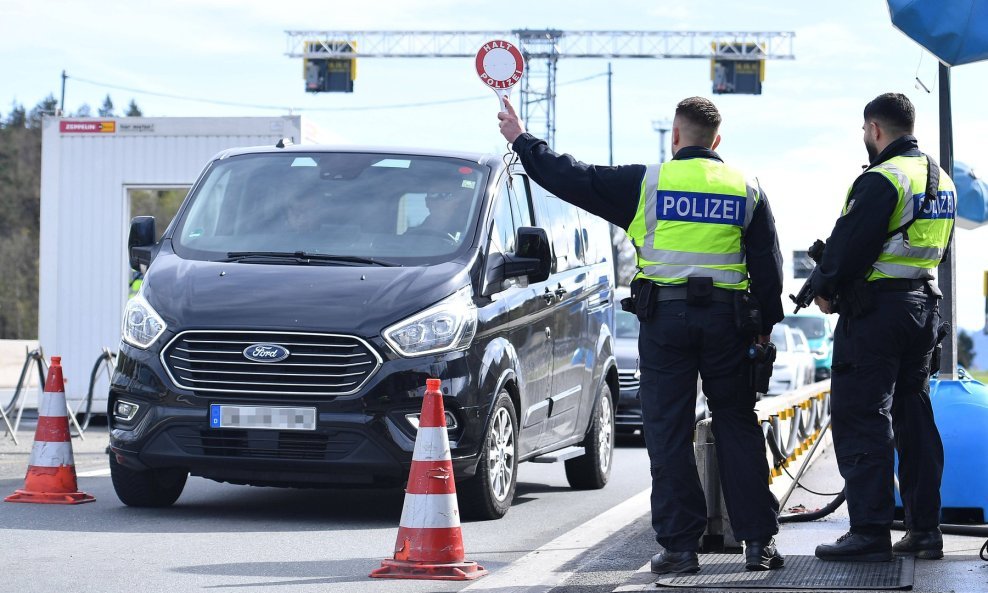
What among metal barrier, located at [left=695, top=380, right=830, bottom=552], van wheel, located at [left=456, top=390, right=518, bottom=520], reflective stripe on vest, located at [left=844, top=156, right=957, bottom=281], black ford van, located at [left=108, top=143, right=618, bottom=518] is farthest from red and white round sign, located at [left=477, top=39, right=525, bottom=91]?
reflective stripe on vest, located at [left=844, top=156, right=957, bottom=281]

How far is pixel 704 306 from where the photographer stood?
19.4 ft

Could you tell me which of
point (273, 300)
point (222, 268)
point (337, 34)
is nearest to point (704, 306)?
point (273, 300)

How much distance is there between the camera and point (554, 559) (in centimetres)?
696

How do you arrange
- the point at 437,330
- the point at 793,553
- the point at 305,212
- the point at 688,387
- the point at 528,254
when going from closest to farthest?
the point at 688,387 < the point at 793,553 < the point at 437,330 < the point at 528,254 < the point at 305,212

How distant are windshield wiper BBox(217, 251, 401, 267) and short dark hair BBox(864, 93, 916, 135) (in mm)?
3032

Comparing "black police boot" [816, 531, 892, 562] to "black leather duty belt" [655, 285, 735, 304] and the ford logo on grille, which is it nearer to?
"black leather duty belt" [655, 285, 735, 304]

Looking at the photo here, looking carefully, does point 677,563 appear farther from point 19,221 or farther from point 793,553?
point 19,221

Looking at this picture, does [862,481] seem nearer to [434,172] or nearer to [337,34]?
[434,172]

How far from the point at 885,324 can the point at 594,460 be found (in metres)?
4.86

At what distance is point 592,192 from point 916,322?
1.43 metres

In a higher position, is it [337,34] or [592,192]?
[337,34]

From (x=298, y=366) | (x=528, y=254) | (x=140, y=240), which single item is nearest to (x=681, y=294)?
(x=298, y=366)

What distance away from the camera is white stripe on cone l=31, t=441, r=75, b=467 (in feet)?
29.0

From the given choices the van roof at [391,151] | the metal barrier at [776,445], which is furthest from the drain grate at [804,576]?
the van roof at [391,151]
